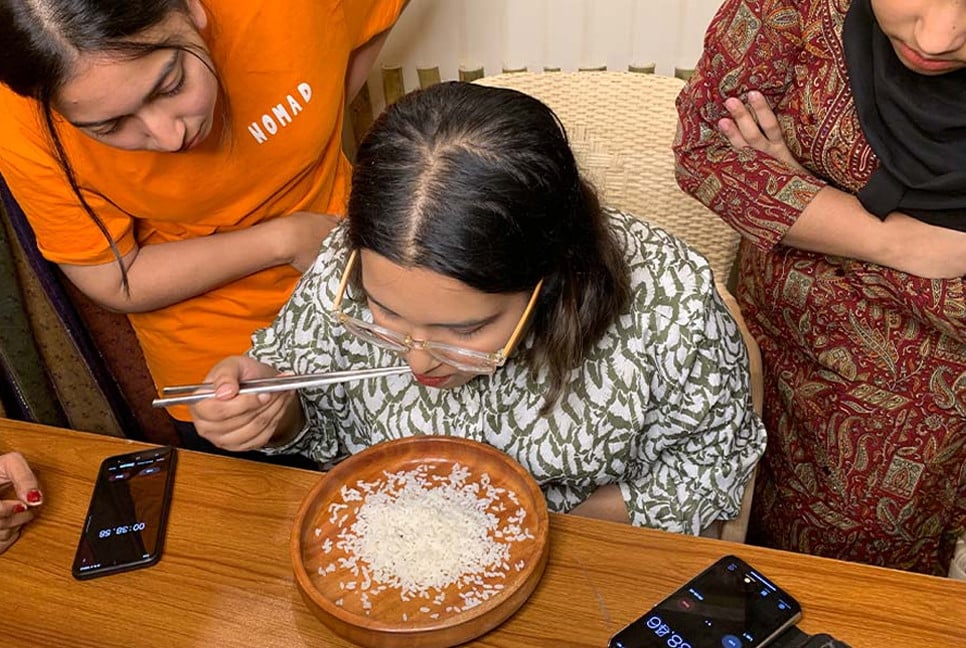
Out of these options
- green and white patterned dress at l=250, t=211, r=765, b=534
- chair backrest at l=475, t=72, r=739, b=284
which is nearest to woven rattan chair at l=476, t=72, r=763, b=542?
chair backrest at l=475, t=72, r=739, b=284

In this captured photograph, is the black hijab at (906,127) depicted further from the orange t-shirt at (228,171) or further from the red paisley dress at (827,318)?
the orange t-shirt at (228,171)

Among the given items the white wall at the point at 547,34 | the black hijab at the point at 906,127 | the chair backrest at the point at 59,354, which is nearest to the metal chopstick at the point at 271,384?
the chair backrest at the point at 59,354

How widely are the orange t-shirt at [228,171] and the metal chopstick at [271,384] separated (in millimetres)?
356

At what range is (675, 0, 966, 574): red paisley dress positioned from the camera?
1303 mm

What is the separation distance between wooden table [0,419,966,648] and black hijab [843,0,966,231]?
20.9 inches

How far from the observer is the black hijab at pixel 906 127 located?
3.92 ft

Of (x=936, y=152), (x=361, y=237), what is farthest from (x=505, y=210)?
(x=936, y=152)

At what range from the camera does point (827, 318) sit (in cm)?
140

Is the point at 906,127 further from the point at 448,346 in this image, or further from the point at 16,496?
the point at 16,496

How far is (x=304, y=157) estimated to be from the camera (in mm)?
1551

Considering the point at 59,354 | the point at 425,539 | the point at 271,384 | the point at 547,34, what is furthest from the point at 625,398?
the point at 547,34

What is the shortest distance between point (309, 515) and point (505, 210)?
1.37ft

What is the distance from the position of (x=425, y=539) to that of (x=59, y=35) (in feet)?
2.46

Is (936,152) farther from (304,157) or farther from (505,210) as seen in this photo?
(304,157)
